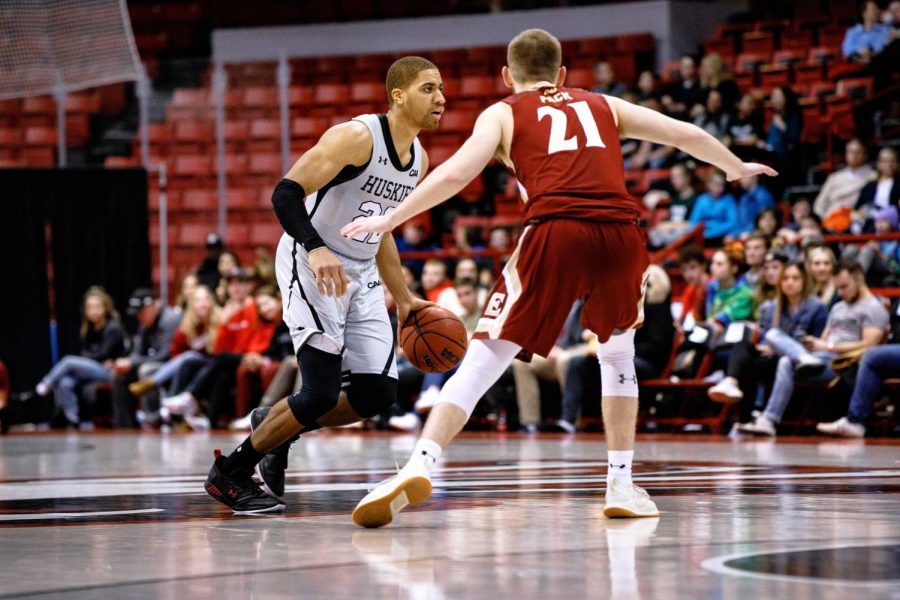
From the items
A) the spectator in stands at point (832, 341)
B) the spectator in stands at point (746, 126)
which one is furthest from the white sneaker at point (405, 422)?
the spectator in stands at point (746, 126)

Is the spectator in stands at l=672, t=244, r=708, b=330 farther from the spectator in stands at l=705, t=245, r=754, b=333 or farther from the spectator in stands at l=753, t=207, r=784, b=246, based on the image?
the spectator in stands at l=753, t=207, r=784, b=246

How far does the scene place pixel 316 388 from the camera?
517cm

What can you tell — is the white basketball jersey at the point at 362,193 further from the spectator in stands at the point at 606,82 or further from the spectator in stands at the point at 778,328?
the spectator in stands at the point at 606,82

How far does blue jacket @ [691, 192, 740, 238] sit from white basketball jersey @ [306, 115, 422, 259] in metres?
8.90

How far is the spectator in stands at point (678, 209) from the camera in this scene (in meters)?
13.9

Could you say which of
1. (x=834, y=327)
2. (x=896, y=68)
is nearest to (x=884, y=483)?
(x=834, y=327)

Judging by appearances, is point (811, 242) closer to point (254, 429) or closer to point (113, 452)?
point (113, 452)

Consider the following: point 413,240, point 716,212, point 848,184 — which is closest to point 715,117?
point 716,212

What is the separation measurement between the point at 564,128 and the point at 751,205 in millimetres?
9526

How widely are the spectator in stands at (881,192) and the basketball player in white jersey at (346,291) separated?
7.58 metres

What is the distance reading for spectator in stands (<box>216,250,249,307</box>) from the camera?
46.5 feet

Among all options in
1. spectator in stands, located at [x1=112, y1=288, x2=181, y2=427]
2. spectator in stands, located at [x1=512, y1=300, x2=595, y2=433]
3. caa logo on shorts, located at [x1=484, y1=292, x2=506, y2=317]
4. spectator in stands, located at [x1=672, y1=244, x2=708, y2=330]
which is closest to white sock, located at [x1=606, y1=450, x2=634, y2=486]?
caa logo on shorts, located at [x1=484, y1=292, x2=506, y2=317]

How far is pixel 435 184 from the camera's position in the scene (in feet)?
14.7

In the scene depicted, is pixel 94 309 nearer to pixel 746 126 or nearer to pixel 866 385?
pixel 746 126
